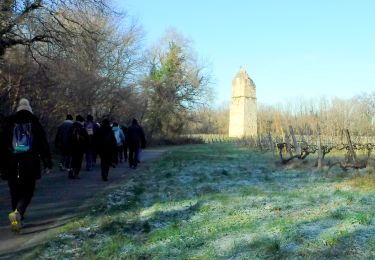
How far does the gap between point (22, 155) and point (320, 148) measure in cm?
1274

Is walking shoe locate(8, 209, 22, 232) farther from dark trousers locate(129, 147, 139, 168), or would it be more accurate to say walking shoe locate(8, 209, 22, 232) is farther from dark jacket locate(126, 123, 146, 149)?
dark trousers locate(129, 147, 139, 168)

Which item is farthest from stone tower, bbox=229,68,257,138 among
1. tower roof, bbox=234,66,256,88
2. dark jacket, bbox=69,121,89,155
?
dark jacket, bbox=69,121,89,155

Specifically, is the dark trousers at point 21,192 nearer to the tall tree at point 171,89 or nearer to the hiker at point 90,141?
the hiker at point 90,141

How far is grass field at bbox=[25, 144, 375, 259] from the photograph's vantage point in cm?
588

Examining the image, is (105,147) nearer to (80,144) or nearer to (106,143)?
(106,143)

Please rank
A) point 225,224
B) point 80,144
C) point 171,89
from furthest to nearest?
1. point 171,89
2. point 80,144
3. point 225,224

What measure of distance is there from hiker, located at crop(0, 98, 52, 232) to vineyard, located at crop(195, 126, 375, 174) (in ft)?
34.4

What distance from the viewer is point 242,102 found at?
6800 cm

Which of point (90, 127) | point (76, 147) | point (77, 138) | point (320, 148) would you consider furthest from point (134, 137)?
point (320, 148)

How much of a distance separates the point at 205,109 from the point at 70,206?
49064 millimetres

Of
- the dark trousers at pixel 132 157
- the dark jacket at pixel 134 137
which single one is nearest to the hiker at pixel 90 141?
the dark jacket at pixel 134 137

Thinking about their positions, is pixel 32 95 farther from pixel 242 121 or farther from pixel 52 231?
pixel 242 121

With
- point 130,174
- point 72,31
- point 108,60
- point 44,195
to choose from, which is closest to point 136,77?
point 108,60

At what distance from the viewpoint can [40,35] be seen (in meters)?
18.8
